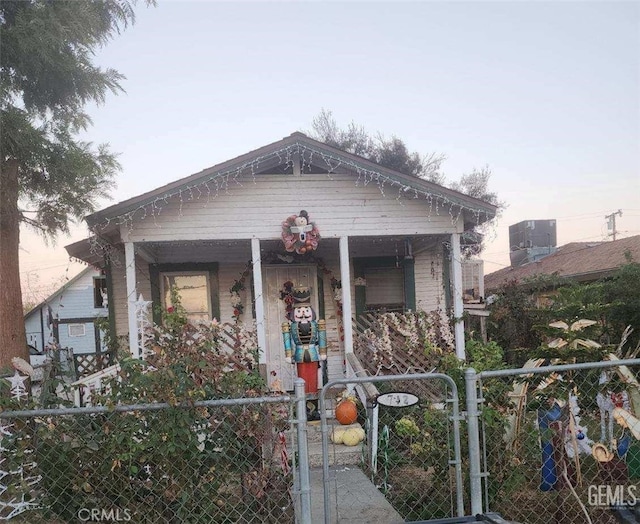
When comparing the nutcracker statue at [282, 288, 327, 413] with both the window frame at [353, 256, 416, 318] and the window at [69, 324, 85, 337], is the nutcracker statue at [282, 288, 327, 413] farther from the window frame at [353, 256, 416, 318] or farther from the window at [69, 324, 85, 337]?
the window at [69, 324, 85, 337]

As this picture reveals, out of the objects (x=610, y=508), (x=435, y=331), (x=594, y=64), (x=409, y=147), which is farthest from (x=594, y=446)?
(x=409, y=147)

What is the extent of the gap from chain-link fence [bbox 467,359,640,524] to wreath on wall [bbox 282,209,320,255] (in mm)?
4208

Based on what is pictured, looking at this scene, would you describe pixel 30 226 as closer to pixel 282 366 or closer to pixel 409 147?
pixel 282 366

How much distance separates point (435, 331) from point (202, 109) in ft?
22.5

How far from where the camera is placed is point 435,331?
8.63 metres

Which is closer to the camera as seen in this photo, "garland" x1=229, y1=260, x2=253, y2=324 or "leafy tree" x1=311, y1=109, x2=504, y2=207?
"garland" x1=229, y1=260, x2=253, y2=324

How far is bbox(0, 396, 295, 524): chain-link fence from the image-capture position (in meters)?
3.10

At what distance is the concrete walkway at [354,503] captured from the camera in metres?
3.83

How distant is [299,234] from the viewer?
25.3ft

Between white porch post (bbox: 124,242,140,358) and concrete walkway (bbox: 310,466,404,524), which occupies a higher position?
white porch post (bbox: 124,242,140,358)

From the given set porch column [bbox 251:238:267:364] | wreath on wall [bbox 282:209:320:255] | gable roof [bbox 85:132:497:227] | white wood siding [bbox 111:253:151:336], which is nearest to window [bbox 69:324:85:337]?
white wood siding [bbox 111:253:151:336]

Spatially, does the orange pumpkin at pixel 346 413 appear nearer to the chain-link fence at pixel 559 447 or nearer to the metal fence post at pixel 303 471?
the chain-link fence at pixel 559 447

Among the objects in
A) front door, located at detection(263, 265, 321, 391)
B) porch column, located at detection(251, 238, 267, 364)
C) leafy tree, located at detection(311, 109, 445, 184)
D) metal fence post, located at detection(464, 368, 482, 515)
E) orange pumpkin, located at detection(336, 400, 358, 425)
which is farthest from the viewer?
leafy tree, located at detection(311, 109, 445, 184)

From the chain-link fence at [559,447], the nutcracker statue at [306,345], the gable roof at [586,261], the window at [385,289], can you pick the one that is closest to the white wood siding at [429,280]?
the window at [385,289]
